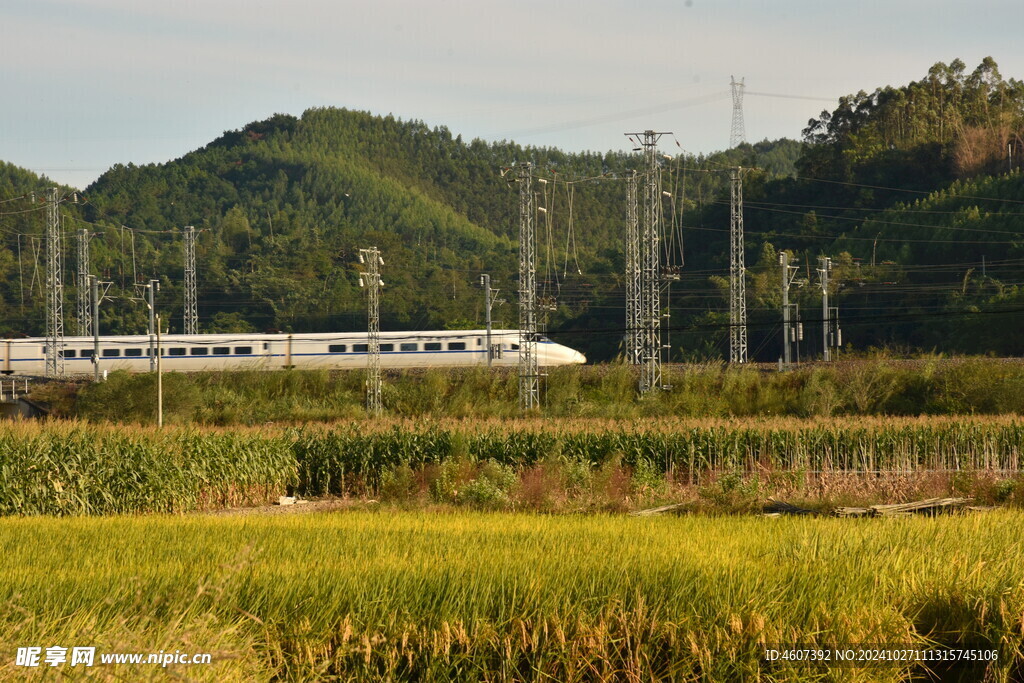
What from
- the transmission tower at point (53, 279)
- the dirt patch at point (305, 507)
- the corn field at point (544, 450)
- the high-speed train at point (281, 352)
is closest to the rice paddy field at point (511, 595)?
the dirt patch at point (305, 507)

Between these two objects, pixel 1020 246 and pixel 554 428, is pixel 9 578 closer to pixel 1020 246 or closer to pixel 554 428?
pixel 554 428

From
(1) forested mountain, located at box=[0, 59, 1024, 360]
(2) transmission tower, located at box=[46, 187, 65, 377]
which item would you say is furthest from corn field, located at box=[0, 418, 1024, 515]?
(2) transmission tower, located at box=[46, 187, 65, 377]

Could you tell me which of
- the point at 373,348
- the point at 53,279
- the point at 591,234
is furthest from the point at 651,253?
the point at 591,234

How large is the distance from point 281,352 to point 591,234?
201ft

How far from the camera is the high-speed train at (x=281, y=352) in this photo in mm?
52500

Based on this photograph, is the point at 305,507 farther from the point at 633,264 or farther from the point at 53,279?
the point at 53,279

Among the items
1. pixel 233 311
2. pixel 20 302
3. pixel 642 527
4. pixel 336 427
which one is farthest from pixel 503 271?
pixel 642 527

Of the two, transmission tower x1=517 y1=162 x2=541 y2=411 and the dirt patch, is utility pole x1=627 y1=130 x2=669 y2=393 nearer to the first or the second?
transmission tower x1=517 y1=162 x2=541 y2=411

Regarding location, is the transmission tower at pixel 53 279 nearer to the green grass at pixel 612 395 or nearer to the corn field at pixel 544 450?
the green grass at pixel 612 395

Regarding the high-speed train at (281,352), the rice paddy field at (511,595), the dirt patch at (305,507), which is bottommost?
the dirt patch at (305,507)

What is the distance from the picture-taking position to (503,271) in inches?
3565

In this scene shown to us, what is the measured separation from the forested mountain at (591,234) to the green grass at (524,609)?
28.8 meters

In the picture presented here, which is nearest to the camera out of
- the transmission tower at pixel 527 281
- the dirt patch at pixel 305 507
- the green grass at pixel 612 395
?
the dirt patch at pixel 305 507

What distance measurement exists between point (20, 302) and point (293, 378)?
46.7 m
